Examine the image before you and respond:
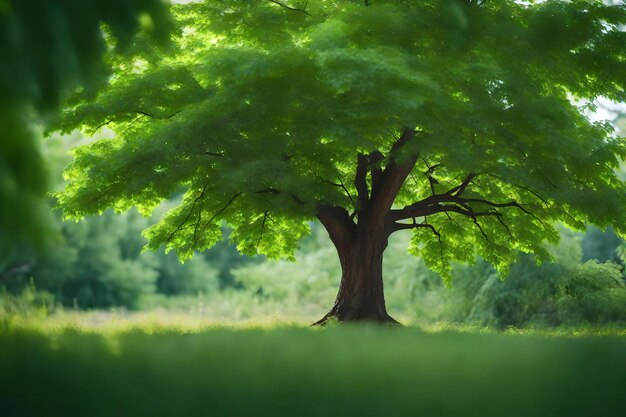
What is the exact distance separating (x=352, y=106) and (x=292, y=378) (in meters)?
6.40

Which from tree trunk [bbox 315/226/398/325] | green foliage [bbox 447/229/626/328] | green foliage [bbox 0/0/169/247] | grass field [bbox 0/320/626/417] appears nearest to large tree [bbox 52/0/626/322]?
tree trunk [bbox 315/226/398/325]

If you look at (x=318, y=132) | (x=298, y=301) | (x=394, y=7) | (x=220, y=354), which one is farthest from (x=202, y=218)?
(x=298, y=301)

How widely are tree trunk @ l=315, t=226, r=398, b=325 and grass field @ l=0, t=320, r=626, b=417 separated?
6178mm

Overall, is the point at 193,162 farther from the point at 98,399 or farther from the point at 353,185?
the point at 98,399

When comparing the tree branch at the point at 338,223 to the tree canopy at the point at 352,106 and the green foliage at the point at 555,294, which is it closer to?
the tree canopy at the point at 352,106

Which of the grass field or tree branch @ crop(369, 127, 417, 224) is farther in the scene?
tree branch @ crop(369, 127, 417, 224)

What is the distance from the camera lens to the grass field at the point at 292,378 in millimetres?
7191

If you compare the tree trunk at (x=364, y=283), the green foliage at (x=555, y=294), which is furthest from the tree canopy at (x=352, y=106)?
the green foliage at (x=555, y=294)

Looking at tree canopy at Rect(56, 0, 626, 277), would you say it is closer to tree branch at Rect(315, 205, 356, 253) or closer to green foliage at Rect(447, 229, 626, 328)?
tree branch at Rect(315, 205, 356, 253)

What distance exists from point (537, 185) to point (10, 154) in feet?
39.8

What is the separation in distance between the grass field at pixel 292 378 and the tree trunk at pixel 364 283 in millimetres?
6178

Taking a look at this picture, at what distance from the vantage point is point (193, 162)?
47.3 feet

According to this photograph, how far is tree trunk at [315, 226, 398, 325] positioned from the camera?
674 inches

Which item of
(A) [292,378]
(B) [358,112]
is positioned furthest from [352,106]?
(A) [292,378]
